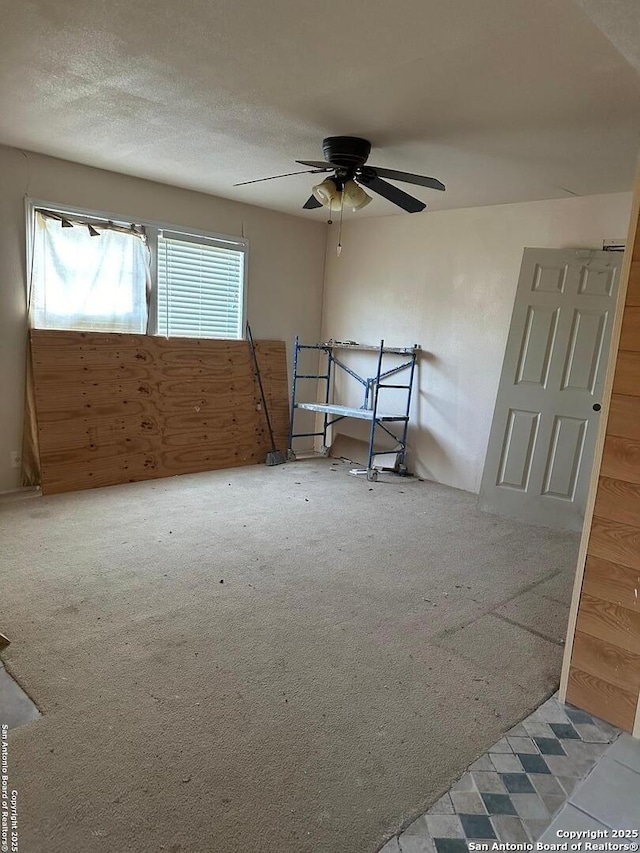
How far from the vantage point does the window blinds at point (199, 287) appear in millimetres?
4688

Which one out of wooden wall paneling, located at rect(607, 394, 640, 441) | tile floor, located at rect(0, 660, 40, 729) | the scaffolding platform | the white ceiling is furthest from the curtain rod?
wooden wall paneling, located at rect(607, 394, 640, 441)

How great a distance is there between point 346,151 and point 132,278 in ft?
7.29

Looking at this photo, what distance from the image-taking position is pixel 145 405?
4.56m

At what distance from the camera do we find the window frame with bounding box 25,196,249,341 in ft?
12.8

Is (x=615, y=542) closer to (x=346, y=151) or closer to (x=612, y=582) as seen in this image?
(x=612, y=582)

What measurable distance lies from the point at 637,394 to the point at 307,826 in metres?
1.64

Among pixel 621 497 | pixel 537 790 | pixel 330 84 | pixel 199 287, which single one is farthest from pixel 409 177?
pixel 537 790

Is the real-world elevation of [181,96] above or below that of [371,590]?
above

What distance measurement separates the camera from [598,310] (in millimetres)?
3867

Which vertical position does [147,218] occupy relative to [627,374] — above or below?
above

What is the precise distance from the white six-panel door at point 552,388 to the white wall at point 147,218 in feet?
7.57

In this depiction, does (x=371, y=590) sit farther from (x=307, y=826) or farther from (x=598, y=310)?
(x=598, y=310)

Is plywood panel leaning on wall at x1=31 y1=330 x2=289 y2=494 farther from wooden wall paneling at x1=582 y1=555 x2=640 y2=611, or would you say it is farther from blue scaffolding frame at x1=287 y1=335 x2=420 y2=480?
wooden wall paneling at x1=582 y1=555 x2=640 y2=611

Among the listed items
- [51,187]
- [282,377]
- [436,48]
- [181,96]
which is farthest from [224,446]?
[436,48]
